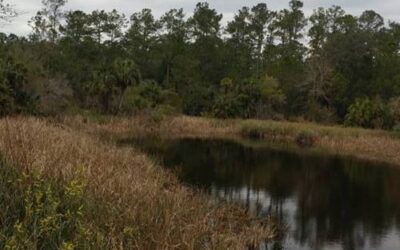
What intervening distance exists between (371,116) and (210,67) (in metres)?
28.9

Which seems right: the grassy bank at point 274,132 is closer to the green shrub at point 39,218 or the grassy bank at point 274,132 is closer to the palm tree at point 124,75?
the palm tree at point 124,75

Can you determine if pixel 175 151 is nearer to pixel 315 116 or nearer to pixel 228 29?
pixel 315 116

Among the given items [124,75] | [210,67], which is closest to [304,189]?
[124,75]

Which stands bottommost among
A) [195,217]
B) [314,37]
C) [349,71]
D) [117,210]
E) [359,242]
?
[359,242]

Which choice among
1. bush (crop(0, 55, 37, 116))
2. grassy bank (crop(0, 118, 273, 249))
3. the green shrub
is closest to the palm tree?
bush (crop(0, 55, 37, 116))

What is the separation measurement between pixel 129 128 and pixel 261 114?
1708cm

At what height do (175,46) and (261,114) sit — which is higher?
(175,46)

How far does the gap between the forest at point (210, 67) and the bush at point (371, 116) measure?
9cm

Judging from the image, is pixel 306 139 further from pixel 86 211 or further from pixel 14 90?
pixel 86 211

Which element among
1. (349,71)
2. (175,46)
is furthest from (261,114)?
(175,46)

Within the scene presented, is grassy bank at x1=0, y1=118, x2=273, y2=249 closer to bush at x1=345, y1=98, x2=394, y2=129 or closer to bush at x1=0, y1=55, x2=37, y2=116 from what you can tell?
bush at x1=0, y1=55, x2=37, y2=116

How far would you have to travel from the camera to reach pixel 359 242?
45.4 feet

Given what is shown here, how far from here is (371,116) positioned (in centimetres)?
4591

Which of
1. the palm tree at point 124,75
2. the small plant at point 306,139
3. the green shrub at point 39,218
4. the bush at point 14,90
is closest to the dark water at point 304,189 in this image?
the small plant at point 306,139
